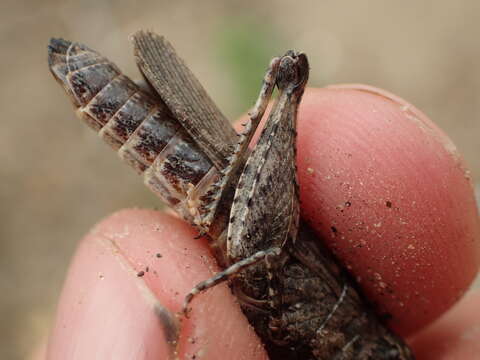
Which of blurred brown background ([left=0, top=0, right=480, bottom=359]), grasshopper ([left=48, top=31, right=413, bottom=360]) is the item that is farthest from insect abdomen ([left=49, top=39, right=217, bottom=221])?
blurred brown background ([left=0, top=0, right=480, bottom=359])

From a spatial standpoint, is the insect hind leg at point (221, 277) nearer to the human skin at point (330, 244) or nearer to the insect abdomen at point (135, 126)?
the human skin at point (330, 244)

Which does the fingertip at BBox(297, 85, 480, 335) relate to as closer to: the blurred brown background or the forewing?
the forewing

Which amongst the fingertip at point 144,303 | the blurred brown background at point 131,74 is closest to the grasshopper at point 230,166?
the fingertip at point 144,303

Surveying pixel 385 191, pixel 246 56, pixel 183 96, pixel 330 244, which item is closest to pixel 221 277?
pixel 330 244

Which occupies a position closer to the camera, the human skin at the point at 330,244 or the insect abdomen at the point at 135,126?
the human skin at the point at 330,244

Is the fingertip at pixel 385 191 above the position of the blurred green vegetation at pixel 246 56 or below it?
below

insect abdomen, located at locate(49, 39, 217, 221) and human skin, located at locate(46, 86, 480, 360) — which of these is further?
insect abdomen, located at locate(49, 39, 217, 221)

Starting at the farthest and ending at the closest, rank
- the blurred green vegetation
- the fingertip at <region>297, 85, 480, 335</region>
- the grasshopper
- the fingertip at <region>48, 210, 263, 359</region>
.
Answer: the blurred green vegetation < the fingertip at <region>297, 85, 480, 335</region> < the grasshopper < the fingertip at <region>48, 210, 263, 359</region>
